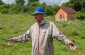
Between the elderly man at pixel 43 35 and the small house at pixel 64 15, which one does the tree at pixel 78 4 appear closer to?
the small house at pixel 64 15

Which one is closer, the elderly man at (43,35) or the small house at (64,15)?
the elderly man at (43,35)

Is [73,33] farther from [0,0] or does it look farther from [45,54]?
[0,0]

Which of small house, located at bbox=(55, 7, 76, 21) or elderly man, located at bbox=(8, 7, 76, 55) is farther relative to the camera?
small house, located at bbox=(55, 7, 76, 21)

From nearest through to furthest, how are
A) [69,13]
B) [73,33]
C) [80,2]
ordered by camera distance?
[73,33], [69,13], [80,2]

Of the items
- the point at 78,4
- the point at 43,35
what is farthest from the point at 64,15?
the point at 43,35

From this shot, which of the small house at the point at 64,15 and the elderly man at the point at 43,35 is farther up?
the elderly man at the point at 43,35

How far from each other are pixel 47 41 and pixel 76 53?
6.23 metres

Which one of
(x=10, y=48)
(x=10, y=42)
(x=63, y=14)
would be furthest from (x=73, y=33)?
(x=63, y=14)

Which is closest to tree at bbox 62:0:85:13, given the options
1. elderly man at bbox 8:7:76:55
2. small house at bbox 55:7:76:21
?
small house at bbox 55:7:76:21

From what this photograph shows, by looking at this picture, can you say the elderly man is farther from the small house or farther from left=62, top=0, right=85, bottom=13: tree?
left=62, top=0, right=85, bottom=13: tree

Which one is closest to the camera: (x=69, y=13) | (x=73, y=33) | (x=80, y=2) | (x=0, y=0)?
(x=73, y=33)

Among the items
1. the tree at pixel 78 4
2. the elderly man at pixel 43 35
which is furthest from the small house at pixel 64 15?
the elderly man at pixel 43 35

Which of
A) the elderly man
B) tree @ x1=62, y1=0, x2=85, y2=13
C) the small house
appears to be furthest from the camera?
tree @ x1=62, y1=0, x2=85, y2=13

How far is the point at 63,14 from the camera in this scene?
44.4 m
